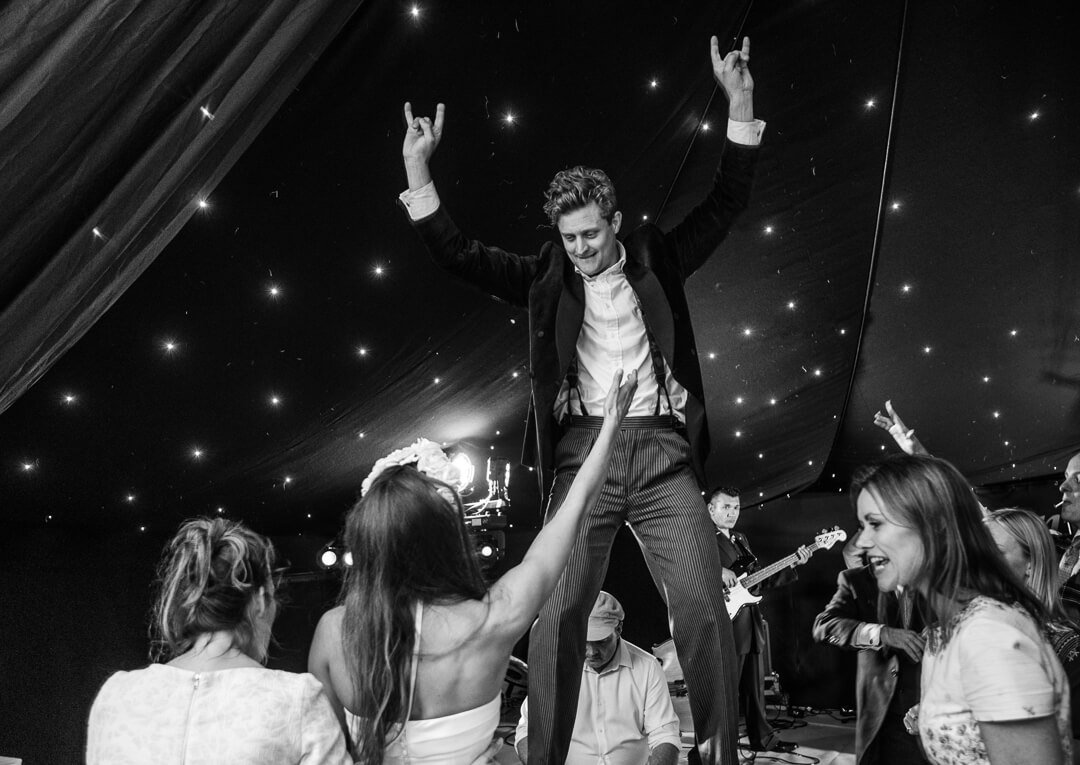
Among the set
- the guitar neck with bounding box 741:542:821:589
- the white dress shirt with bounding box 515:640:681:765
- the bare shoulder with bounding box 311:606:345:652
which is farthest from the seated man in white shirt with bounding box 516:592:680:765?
the guitar neck with bounding box 741:542:821:589

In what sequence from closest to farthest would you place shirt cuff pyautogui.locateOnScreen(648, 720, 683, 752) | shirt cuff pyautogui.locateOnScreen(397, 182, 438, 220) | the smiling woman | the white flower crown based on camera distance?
the smiling woman → the white flower crown → shirt cuff pyautogui.locateOnScreen(397, 182, 438, 220) → shirt cuff pyautogui.locateOnScreen(648, 720, 683, 752)

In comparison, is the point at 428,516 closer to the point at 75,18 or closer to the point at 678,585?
the point at 678,585

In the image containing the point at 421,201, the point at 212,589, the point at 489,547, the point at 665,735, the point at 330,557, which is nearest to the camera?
the point at 212,589

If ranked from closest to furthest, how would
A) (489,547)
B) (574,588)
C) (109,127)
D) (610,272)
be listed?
(109,127) < (574,588) < (610,272) < (489,547)

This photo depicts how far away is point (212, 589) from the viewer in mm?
1580

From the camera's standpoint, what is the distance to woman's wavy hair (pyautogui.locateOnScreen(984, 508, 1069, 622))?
2.50 m

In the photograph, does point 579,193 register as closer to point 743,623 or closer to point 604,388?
point 604,388

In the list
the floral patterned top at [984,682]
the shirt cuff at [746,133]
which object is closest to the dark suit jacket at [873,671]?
the floral patterned top at [984,682]

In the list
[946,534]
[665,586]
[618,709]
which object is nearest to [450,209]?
[665,586]

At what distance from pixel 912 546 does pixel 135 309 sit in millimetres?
2102

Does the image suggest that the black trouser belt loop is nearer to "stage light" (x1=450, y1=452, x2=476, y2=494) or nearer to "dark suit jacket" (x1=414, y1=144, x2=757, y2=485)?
"dark suit jacket" (x1=414, y1=144, x2=757, y2=485)

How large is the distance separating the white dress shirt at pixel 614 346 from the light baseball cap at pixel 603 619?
0.98 metres

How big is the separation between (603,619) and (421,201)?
1.54 meters

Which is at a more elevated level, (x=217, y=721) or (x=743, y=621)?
(x=743, y=621)
